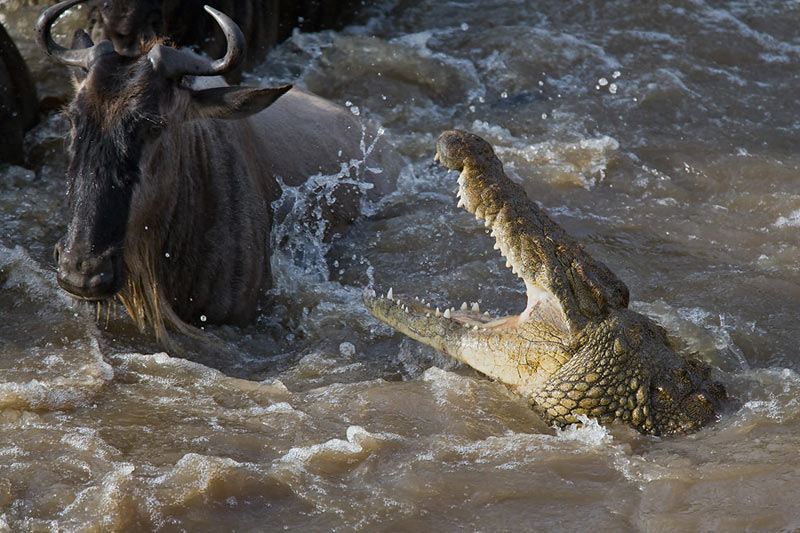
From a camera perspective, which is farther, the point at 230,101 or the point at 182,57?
the point at 230,101

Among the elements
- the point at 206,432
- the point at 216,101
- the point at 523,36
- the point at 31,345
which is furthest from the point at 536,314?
the point at 523,36

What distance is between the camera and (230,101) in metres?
4.84

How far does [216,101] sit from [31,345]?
4.77ft

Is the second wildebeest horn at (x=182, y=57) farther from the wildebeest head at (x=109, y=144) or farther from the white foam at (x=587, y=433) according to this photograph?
the white foam at (x=587, y=433)

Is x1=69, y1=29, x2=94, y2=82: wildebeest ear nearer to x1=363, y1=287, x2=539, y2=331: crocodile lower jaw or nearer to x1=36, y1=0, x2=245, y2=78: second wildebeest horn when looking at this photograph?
x1=36, y1=0, x2=245, y2=78: second wildebeest horn

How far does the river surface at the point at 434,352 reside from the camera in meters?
3.81

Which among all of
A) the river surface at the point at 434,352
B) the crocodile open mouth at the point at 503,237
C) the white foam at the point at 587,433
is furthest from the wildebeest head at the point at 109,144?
the white foam at the point at 587,433

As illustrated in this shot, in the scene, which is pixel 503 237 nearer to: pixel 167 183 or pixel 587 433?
pixel 587 433

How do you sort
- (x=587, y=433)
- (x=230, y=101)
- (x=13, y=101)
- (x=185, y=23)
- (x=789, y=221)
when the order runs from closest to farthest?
(x=587, y=433)
(x=230, y=101)
(x=789, y=221)
(x=13, y=101)
(x=185, y=23)

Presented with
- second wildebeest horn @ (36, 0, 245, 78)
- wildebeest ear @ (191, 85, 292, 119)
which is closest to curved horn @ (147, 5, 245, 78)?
second wildebeest horn @ (36, 0, 245, 78)

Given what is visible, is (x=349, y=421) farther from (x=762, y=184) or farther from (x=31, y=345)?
(x=762, y=184)

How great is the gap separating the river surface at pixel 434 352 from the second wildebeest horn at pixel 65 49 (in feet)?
3.91

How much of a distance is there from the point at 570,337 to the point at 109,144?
2.16 m

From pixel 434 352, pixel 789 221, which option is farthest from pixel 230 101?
pixel 789 221
